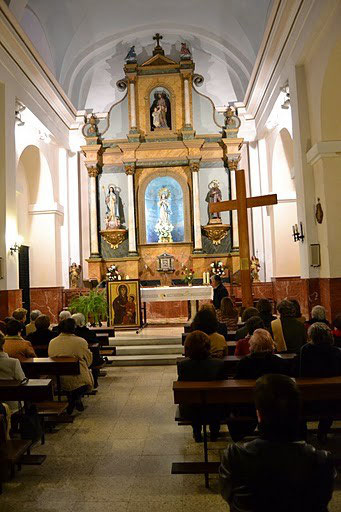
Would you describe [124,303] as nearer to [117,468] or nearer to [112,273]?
[112,273]

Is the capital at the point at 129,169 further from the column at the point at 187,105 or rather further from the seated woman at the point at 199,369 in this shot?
the seated woman at the point at 199,369

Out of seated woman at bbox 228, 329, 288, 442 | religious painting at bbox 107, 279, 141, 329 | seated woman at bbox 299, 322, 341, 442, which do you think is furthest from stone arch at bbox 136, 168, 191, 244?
seated woman at bbox 228, 329, 288, 442

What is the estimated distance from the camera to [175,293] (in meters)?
11.5

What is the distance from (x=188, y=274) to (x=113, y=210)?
118 inches

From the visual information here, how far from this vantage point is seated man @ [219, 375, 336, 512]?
1.67 m

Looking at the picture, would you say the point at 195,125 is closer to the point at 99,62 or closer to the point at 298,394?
the point at 99,62

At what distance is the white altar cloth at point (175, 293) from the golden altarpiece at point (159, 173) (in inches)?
118

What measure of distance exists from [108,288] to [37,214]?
4.56 m

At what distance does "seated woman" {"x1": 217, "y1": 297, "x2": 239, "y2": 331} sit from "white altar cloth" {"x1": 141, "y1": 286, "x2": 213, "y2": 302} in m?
4.05

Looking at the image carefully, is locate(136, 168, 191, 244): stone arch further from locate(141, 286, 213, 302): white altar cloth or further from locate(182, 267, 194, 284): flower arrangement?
locate(141, 286, 213, 302): white altar cloth

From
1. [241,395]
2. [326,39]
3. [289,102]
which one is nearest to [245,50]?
[289,102]

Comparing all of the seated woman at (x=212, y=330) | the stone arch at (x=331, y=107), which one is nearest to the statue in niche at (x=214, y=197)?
the stone arch at (x=331, y=107)

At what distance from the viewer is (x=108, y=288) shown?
10828 millimetres

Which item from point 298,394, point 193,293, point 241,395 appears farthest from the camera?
point 193,293
